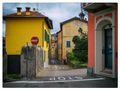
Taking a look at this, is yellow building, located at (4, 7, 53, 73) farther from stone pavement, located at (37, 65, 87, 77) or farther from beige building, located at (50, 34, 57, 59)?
beige building, located at (50, 34, 57, 59)

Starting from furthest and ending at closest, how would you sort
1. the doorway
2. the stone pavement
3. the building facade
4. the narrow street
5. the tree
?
the tree → the stone pavement → the doorway → the building facade → the narrow street

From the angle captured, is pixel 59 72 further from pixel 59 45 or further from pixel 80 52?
pixel 59 45

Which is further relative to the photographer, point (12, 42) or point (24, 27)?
point (24, 27)

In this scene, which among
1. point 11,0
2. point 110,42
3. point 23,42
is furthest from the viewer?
point 23,42

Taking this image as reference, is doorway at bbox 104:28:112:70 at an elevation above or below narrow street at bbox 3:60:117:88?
above

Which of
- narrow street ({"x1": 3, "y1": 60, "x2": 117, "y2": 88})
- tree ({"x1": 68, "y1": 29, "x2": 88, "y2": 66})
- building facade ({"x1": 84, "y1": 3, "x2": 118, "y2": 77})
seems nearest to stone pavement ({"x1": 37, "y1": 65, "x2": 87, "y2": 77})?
building facade ({"x1": 84, "y1": 3, "x2": 118, "y2": 77})

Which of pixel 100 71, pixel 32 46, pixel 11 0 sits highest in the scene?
pixel 11 0

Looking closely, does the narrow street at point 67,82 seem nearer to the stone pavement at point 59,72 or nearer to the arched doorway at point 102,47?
the arched doorway at point 102,47

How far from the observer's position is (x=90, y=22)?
9992 mm

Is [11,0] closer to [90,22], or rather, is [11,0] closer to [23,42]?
[90,22]

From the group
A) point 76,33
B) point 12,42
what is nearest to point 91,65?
point 12,42

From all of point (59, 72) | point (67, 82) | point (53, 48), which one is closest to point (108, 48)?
point (67, 82)

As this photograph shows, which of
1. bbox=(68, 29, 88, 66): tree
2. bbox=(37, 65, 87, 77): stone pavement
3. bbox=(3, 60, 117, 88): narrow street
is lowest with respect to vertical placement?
bbox=(37, 65, 87, 77): stone pavement

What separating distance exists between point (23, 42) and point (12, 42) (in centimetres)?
90
